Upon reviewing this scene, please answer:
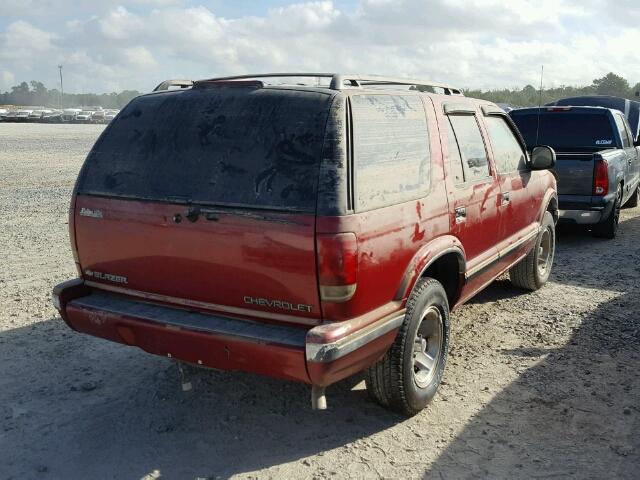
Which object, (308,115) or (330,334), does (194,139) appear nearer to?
(308,115)

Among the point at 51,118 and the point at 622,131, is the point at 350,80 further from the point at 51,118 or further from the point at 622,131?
the point at 51,118

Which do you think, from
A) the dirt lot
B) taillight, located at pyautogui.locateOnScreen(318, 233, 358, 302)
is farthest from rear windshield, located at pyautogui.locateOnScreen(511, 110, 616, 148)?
taillight, located at pyautogui.locateOnScreen(318, 233, 358, 302)

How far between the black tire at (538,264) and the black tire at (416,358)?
7.67 ft

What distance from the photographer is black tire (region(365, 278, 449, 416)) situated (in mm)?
3525

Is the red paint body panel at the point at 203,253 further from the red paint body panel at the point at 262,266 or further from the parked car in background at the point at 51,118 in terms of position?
the parked car in background at the point at 51,118

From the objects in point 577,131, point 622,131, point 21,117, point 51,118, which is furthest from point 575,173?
point 51,118

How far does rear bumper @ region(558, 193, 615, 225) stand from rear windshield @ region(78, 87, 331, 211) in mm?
5930

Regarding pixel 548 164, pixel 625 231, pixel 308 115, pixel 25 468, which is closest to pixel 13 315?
pixel 25 468

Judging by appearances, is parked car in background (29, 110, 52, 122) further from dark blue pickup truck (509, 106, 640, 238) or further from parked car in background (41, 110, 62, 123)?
dark blue pickup truck (509, 106, 640, 238)

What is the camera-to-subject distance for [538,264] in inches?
247

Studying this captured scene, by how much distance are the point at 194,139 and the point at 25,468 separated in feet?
6.41

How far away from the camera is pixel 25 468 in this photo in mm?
3230

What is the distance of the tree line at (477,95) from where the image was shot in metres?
58.4

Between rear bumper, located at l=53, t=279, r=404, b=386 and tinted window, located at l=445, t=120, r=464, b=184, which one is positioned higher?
tinted window, located at l=445, t=120, r=464, b=184
